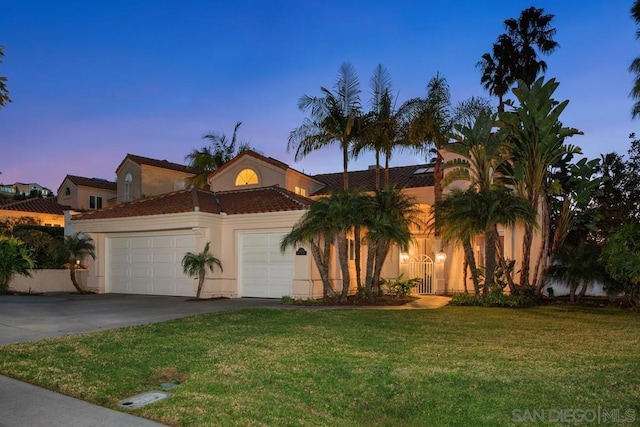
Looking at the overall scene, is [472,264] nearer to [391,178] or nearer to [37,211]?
[391,178]

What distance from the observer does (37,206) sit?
3612 centimetres

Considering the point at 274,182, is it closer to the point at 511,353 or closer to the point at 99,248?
the point at 99,248

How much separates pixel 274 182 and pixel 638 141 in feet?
56.4

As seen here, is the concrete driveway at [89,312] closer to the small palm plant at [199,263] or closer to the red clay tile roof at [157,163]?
the small palm plant at [199,263]

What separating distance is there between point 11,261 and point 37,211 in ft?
64.7

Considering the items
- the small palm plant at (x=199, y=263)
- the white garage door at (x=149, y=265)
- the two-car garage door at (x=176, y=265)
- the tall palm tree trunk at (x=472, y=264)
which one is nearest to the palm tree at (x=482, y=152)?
the tall palm tree trunk at (x=472, y=264)

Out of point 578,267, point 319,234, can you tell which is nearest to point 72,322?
A: point 319,234

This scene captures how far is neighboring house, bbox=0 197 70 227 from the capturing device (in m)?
33.8

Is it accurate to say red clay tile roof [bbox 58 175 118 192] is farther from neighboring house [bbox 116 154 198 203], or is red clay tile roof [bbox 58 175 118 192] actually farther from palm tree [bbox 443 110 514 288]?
palm tree [bbox 443 110 514 288]

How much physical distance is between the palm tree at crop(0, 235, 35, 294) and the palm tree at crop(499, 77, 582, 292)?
18.2 metres

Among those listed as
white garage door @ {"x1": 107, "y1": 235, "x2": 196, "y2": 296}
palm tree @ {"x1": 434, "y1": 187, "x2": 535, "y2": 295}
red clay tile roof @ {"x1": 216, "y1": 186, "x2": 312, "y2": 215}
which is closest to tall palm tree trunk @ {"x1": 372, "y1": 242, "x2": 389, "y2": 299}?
palm tree @ {"x1": 434, "y1": 187, "x2": 535, "y2": 295}

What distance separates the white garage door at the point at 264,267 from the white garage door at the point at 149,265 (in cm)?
186

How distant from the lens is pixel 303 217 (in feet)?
52.2

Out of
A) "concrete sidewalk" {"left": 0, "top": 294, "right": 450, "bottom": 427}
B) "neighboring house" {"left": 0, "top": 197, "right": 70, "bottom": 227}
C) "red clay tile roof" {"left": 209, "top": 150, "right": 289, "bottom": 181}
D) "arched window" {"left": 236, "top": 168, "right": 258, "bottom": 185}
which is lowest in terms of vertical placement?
"concrete sidewalk" {"left": 0, "top": 294, "right": 450, "bottom": 427}
